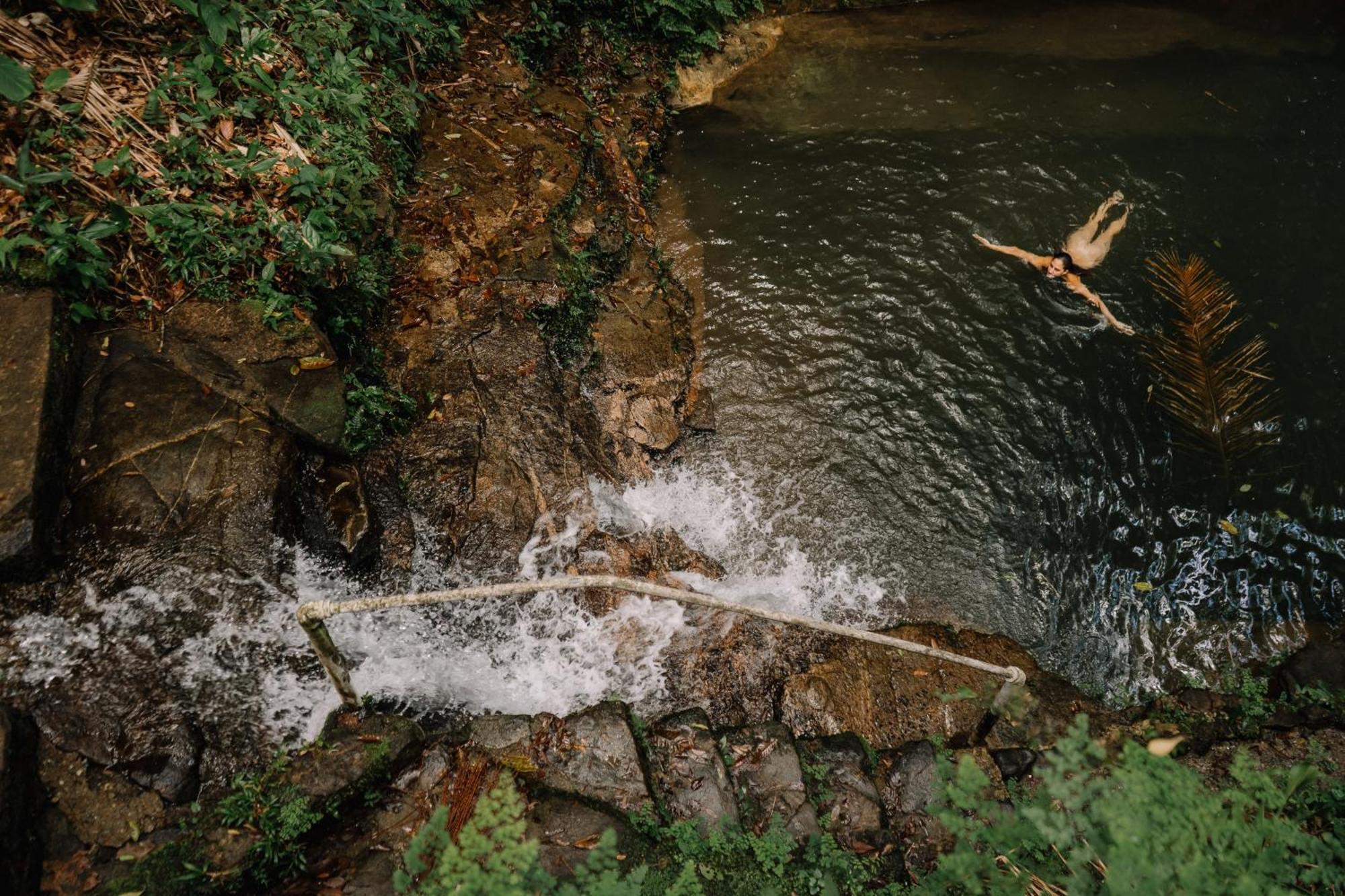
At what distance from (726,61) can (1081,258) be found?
603 centimetres

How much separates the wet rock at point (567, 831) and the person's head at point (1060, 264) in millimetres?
7177

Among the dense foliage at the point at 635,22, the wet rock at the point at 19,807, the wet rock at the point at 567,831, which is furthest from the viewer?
the dense foliage at the point at 635,22

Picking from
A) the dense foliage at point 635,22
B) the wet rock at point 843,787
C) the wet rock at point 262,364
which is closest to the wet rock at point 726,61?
the dense foliage at point 635,22

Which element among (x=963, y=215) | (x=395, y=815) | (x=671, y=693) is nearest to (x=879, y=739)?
(x=671, y=693)

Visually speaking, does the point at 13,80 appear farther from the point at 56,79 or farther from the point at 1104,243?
the point at 1104,243

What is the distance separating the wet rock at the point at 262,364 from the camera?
13.9 feet

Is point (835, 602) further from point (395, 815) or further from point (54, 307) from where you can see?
point (54, 307)

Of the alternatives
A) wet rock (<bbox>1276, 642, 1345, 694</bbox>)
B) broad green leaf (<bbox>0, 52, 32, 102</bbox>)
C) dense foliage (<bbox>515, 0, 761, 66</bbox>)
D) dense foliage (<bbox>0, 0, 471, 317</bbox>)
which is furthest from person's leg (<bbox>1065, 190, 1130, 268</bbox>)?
broad green leaf (<bbox>0, 52, 32, 102</bbox>)

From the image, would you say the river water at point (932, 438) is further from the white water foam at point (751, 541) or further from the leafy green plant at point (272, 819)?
the leafy green plant at point (272, 819)

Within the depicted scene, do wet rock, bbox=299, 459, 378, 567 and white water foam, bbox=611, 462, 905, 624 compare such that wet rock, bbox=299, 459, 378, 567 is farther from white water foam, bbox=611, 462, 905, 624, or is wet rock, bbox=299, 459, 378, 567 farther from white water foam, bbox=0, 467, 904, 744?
white water foam, bbox=611, 462, 905, 624

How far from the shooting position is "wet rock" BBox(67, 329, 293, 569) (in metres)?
3.82

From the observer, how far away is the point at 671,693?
4.57 metres

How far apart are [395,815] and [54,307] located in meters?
3.59

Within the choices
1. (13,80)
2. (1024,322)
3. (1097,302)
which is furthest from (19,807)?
(1097,302)
